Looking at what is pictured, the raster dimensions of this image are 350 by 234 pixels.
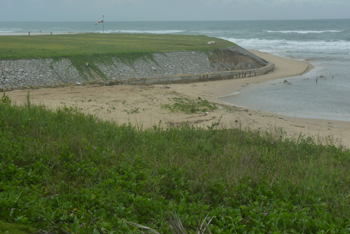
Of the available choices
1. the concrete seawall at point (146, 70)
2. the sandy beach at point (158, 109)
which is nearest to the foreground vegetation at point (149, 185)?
the sandy beach at point (158, 109)

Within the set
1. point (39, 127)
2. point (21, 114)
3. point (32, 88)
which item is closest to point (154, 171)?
point (39, 127)

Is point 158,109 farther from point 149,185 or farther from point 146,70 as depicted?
point 149,185

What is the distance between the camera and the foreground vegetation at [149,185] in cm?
346

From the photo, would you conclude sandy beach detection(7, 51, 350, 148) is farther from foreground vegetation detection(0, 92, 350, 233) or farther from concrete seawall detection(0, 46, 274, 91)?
foreground vegetation detection(0, 92, 350, 233)

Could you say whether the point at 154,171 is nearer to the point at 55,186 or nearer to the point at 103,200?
the point at 103,200

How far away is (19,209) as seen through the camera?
3332 millimetres

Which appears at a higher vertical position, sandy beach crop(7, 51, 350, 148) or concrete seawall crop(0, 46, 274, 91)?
concrete seawall crop(0, 46, 274, 91)

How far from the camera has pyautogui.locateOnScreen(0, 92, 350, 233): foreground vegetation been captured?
346 centimetres

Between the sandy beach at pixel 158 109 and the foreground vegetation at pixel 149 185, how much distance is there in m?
5.06

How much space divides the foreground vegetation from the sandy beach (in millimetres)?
5063

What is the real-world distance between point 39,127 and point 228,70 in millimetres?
24558

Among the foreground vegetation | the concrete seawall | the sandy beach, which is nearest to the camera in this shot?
the foreground vegetation

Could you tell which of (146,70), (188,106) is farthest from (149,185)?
(146,70)

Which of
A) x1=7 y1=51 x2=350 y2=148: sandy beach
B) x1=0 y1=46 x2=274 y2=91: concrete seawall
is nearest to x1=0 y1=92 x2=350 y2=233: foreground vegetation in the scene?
x1=7 y1=51 x2=350 y2=148: sandy beach
